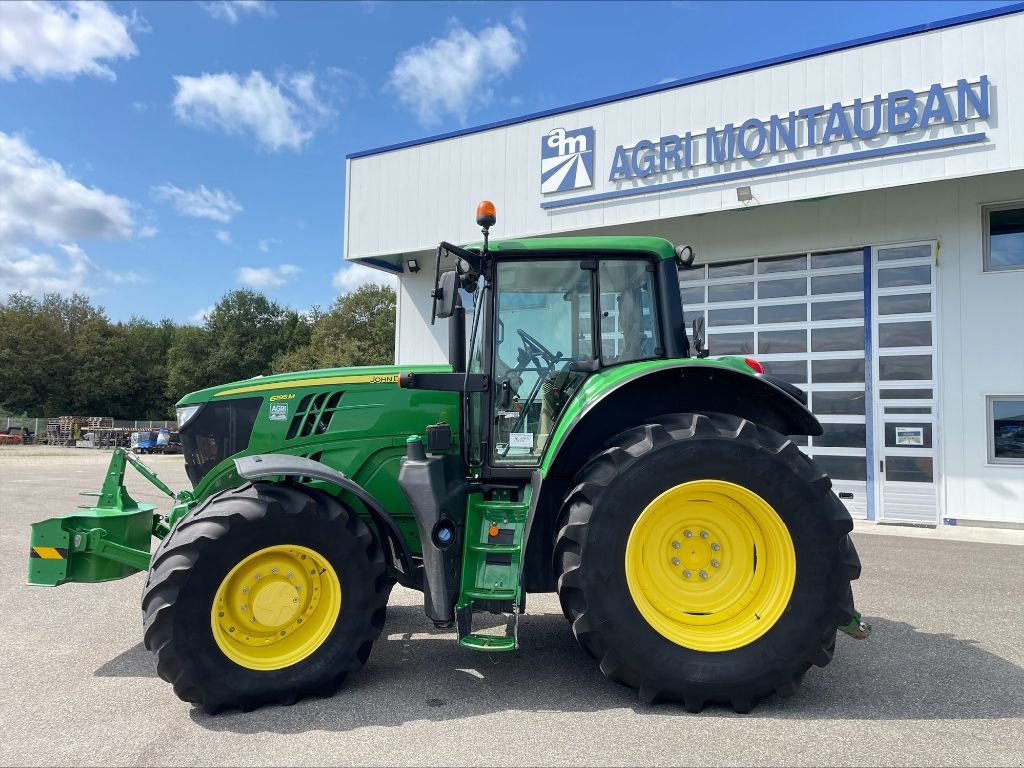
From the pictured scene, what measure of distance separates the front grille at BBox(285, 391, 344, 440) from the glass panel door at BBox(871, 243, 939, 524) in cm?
882

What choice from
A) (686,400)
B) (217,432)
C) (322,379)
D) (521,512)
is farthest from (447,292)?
(217,432)

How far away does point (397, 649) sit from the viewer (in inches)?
164

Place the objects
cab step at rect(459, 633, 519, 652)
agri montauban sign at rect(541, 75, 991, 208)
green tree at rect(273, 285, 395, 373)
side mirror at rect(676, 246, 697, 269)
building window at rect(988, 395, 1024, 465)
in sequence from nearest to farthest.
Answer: cab step at rect(459, 633, 519, 652)
side mirror at rect(676, 246, 697, 269)
agri montauban sign at rect(541, 75, 991, 208)
building window at rect(988, 395, 1024, 465)
green tree at rect(273, 285, 395, 373)

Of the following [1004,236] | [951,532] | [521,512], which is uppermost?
[1004,236]

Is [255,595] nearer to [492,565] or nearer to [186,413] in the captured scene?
[492,565]

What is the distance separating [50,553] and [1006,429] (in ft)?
36.2

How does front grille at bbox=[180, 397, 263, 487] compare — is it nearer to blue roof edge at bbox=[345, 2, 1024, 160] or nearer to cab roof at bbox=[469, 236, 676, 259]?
cab roof at bbox=[469, 236, 676, 259]

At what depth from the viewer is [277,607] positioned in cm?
337

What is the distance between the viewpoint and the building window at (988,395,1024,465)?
30.4 feet

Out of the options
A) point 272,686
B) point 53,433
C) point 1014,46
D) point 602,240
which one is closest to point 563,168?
point 1014,46

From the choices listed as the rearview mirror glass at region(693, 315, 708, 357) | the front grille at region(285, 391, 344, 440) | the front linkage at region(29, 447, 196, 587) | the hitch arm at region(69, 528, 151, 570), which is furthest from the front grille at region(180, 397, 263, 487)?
the rearview mirror glass at region(693, 315, 708, 357)

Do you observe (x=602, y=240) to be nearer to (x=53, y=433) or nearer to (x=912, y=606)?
(x=912, y=606)

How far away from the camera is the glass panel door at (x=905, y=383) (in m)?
9.70

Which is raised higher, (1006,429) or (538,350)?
(538,350)
